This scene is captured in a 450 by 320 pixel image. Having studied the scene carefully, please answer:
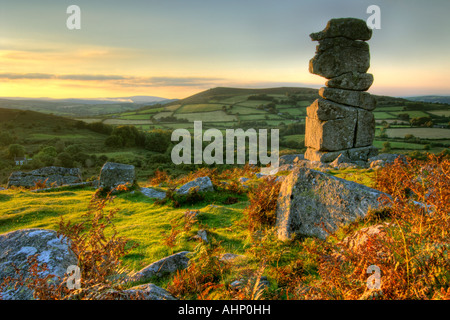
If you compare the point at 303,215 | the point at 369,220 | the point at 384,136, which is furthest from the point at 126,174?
the point at 384,136

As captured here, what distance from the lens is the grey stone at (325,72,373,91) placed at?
1692 cm

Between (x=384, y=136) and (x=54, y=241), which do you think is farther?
(x=384, y=136)

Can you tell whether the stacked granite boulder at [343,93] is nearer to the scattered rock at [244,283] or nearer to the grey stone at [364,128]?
the grey stone at [364,128]

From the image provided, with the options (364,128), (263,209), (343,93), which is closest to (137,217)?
(263,209)

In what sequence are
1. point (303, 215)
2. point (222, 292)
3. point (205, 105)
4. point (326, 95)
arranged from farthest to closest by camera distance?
point (205, 105), point (326, 95), point (303, 215), point (222, 292)

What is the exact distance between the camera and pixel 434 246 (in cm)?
374

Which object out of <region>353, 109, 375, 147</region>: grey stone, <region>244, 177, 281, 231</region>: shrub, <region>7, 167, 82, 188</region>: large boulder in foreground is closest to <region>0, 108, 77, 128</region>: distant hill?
<region>7, 167, 82, 188</region>: large boulder in foreground

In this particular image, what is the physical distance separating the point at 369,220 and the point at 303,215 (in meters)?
1.49

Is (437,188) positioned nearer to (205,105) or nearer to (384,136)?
(384,136)

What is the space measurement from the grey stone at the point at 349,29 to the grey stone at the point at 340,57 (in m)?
0.30

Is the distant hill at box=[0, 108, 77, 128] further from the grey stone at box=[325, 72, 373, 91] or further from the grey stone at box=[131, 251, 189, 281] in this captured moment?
the grey stone at box=[131, 251, 189, 281]

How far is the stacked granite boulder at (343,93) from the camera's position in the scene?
16.5 metres

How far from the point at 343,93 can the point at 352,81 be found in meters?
0.99
